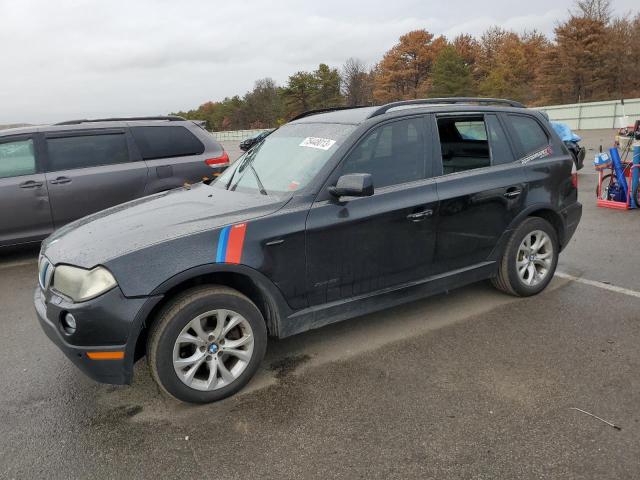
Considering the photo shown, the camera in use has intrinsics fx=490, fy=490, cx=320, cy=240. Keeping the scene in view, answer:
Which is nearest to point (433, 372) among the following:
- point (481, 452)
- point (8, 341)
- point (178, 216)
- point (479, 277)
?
point (481, 452)

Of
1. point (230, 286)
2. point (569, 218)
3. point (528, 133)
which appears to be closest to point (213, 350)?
point (230, 286)

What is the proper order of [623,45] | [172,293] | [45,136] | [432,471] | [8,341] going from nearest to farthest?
[432,471] → [172,293] → [8,341] → [45,136] → [623,45]

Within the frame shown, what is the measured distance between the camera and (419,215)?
365 centimetres

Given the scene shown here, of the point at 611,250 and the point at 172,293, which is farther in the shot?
the point at 611,250

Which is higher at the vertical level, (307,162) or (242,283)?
(307,162)

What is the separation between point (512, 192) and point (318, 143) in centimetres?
175

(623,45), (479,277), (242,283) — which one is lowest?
(479,277)

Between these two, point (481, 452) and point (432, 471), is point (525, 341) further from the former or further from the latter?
point (432, 471)

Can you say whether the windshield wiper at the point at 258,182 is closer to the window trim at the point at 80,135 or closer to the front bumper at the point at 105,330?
the front bumper at the point at 105,330

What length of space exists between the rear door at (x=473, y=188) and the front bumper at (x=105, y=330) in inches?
88.9

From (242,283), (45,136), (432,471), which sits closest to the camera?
(432,471)

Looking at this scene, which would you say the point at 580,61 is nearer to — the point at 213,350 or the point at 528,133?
the point at 528,133

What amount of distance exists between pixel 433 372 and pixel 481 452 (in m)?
0.83

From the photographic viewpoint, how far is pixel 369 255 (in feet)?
11.4
